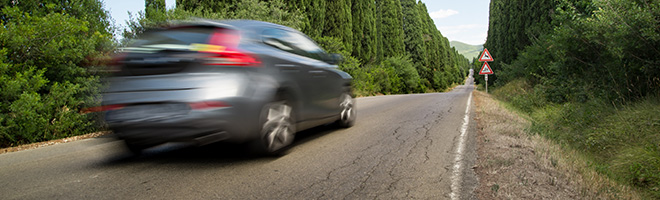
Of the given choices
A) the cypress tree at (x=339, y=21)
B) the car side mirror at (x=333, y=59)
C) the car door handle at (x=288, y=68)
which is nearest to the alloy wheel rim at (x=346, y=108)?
the car side mirror at (x=333, y=59)

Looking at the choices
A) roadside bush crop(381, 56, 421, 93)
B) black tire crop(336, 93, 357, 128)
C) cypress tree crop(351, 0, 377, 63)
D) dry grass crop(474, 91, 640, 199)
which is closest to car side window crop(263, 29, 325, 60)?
black tire crop(336, 93, 357, 128)

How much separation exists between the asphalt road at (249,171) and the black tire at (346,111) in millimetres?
746

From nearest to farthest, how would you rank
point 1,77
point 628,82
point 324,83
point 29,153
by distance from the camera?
1. point 29,153
2. point 324,83
3. point 1,77
4. point 628,82

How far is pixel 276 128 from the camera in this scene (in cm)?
457

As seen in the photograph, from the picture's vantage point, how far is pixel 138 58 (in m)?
4.21

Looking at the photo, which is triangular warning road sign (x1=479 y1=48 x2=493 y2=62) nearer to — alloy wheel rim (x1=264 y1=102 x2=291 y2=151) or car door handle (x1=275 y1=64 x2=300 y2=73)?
car door handle (x1=275 y1=64 x2=300 y2=73)

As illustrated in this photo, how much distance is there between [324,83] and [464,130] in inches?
→ 109

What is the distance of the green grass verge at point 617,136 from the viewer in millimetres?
4961

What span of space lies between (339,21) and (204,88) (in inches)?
930

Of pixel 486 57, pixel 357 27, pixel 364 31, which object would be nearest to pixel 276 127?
pixel 486 57

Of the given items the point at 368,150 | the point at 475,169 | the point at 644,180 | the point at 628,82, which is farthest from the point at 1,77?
the point at 628,82

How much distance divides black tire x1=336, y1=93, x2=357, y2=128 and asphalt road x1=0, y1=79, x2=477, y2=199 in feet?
2.45

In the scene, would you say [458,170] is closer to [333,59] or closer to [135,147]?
[333,59]

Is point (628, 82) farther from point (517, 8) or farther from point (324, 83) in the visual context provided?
point (517, 8)
